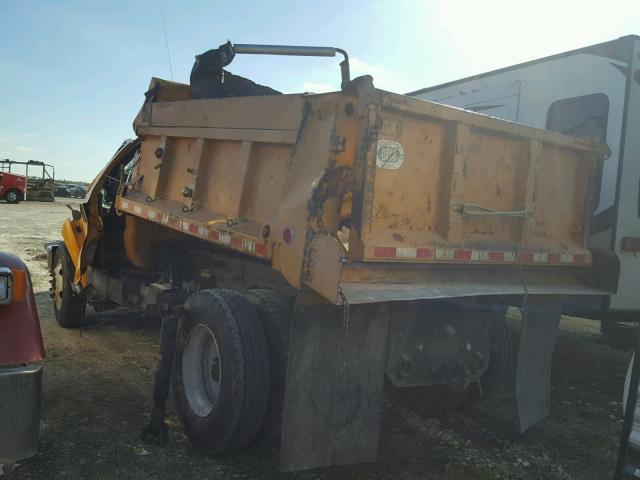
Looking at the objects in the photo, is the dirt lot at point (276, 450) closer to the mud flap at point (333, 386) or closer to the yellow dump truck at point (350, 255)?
the yellow dump truck at point (350, 255)

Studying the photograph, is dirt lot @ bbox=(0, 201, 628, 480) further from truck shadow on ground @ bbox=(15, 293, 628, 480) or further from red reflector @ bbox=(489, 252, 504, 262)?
red reflector @ bbox=(489, 252, 504, 262)

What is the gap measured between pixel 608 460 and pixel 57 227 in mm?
19847

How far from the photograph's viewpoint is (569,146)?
14.1 ft

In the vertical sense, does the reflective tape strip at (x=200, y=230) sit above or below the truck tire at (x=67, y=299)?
above

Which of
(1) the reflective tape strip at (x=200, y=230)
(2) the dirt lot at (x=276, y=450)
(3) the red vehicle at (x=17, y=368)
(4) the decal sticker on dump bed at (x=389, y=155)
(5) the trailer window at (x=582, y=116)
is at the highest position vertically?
(5) the trailer window at (x=582, y=116)

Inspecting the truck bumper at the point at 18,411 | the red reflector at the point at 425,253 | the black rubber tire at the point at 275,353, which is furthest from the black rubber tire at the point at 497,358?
the truck bumper at the point at 18,411

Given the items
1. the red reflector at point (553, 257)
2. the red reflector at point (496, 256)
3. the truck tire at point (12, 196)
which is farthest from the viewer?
the truck tire at point (12, 196)

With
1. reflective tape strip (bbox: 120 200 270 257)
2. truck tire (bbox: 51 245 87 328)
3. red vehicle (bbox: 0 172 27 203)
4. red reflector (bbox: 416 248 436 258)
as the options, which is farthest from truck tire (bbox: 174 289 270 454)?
red vehicle (bbox: 0 172 27 203)

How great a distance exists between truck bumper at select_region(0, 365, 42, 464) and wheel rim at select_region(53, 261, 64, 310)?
15.7 feet

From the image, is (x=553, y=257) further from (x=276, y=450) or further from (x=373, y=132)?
(x=276, y=450)

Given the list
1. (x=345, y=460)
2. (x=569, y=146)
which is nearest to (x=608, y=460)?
(x=345, y=460)

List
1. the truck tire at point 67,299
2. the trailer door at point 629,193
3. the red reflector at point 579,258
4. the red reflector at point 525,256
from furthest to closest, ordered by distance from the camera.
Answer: the truck tire at point 67,299 < the trailer door at point 629,193 < the red reflector at point 579,258 < the red reflector at point 525,256

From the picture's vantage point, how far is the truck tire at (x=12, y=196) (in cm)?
3238

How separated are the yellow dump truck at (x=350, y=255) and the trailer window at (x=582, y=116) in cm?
105
